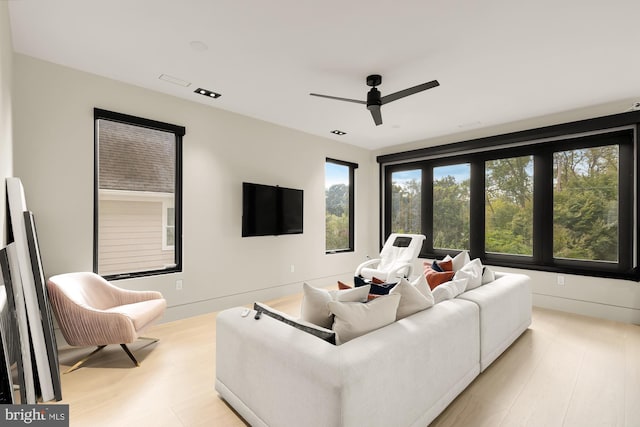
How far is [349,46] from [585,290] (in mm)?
4292

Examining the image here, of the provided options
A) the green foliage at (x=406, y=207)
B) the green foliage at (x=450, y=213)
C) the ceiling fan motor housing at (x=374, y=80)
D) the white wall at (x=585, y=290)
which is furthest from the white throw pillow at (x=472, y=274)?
the green foliage at (x=406, y=207)

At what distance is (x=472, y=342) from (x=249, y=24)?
2.89 meters

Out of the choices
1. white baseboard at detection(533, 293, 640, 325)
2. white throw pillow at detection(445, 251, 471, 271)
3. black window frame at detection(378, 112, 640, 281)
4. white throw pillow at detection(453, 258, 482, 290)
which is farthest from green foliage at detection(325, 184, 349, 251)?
white baseboard at detection(533, 293, 640, 325)

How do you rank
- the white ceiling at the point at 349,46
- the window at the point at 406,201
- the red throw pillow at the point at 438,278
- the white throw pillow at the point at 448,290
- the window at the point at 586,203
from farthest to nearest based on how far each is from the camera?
1. the window at the point at 406,201
2. the window at the point at 586,203
3. the red throw pillow at the point at 438,278
4. the white throw pillow at the point at 448,290
5. the white ceiling at the point at 349,46

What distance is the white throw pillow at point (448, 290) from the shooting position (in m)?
2.43

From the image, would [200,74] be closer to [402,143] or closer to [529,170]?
[402,143]

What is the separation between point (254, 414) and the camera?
5.95 ft

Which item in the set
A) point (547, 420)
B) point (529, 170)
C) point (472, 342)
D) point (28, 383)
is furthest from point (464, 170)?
point (28, 383)

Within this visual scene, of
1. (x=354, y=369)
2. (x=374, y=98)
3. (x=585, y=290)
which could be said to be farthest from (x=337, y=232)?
(x=354, y=369)

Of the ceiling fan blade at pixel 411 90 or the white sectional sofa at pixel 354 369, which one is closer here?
the white sectional sofa at pixel 354 369

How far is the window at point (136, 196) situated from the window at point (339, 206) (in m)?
2.72

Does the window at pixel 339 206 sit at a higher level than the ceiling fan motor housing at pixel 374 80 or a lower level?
lower

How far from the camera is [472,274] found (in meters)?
2.93

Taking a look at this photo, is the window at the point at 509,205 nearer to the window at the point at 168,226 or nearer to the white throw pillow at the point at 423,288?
the white throw pillow at the point at 423,288
